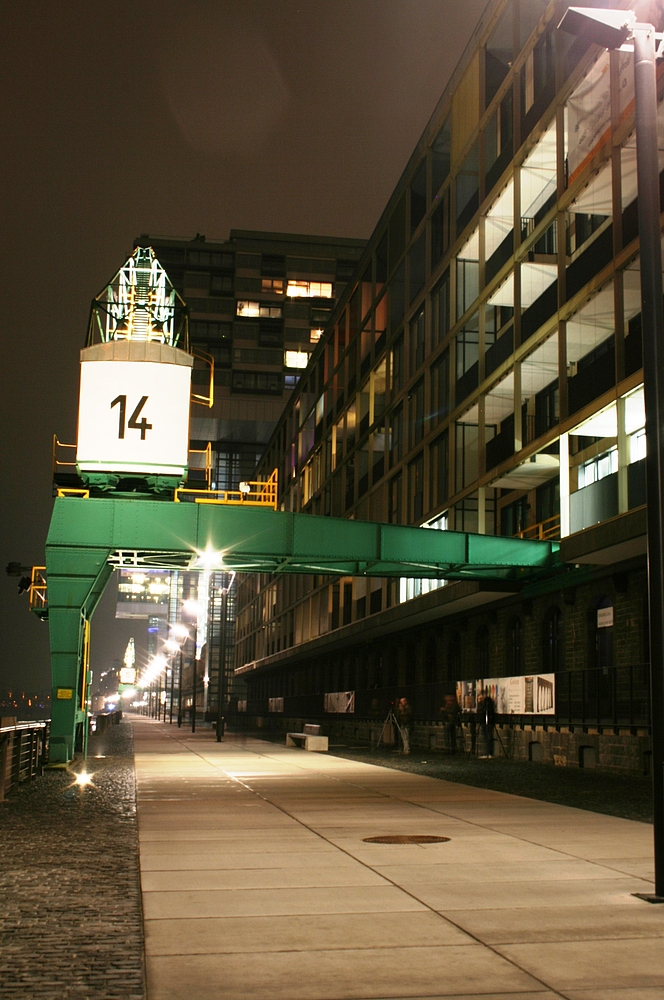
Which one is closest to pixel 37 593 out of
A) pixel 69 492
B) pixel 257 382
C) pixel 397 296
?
pixel 69 492

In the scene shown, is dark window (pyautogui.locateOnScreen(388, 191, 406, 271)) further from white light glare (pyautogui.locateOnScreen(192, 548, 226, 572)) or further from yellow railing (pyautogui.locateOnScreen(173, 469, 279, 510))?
white light glare (pyautogui.locateOnScreen(192, 548, 226, 572))

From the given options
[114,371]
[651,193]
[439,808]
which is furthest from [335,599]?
[651,193]

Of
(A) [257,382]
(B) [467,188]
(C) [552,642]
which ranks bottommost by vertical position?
(C) [552,642]

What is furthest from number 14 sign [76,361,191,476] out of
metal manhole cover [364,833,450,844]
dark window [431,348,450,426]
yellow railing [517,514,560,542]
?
metal manhole cover [364,833,450,844]

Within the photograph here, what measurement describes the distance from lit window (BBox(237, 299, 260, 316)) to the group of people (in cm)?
12869

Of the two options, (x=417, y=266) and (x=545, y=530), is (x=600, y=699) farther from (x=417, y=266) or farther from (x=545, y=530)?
(x=417, y=266)

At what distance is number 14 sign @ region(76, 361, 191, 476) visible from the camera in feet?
96.1

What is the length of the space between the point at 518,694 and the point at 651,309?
2352cm

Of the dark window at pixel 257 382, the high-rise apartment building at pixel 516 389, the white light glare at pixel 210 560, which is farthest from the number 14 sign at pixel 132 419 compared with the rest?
the dark window at pixel 257 382

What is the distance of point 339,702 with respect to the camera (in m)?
59.3

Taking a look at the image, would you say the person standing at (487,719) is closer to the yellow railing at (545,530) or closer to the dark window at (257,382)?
the yellow railing at (545,530)

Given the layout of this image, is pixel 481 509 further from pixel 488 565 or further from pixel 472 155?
pixel 472 155

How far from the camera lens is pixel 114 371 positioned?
99.2ft

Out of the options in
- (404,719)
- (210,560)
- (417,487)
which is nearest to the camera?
(210,560)
